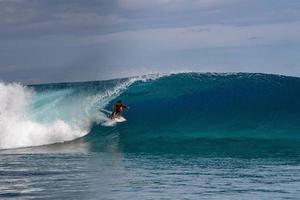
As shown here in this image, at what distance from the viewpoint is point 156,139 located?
80.1 feet

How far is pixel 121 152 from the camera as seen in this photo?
20.9 meters

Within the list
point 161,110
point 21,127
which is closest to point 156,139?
point 161,110

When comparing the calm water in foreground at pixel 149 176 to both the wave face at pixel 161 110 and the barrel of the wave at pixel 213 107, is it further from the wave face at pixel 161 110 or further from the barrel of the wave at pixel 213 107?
the barrel of the wave at pixel 213 107

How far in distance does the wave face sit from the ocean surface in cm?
4

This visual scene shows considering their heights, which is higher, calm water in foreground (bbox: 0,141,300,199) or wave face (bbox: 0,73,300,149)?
wave face (bbox: 0,73,300,149)

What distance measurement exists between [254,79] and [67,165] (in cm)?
1564

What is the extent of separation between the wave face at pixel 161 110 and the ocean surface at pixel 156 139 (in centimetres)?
4

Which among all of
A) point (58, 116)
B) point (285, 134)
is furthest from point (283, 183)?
point (58, 116)

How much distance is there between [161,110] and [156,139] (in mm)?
4484

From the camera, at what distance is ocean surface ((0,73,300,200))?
1334 cm

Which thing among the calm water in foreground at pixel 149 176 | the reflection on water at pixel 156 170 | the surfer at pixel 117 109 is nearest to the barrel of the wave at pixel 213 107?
the surfer at pixel 117 109

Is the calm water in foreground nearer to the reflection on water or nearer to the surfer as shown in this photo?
the reflection on water

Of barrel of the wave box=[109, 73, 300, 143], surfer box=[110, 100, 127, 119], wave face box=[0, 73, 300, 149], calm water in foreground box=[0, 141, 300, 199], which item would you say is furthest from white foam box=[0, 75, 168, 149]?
calm water in foreground box=[0, 141, 300, 199]

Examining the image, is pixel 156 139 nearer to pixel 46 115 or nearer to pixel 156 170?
pixel 46 115
